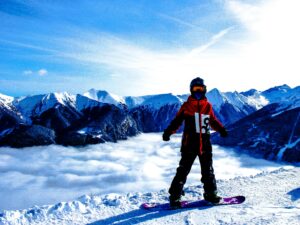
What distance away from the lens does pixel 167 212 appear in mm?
8250

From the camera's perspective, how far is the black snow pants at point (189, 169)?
8867 millimetres

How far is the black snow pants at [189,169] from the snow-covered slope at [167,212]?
685mm

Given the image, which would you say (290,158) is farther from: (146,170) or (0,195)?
(0,195)

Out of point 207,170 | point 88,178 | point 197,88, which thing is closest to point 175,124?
point 197,88

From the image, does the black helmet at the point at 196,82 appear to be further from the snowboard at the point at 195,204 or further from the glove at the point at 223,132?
the snowboard at the point at 195,204

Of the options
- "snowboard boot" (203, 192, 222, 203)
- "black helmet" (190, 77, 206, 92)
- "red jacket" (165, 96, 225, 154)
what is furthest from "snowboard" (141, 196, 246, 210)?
"black helmet" (190, 77, 206, 92)

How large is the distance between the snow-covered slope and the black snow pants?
27.0 inches

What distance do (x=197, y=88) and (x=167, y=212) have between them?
327 cm

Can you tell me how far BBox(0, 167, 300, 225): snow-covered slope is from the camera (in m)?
7.42

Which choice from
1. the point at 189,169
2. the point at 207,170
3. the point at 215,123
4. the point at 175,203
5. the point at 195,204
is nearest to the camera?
the point at 175,203

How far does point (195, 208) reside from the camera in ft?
27.7

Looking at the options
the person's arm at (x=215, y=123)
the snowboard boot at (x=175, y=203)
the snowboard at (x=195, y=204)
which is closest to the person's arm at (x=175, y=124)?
the person's arm at (x=215, y=123)

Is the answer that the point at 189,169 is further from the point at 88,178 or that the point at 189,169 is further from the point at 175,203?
the point at 88,178

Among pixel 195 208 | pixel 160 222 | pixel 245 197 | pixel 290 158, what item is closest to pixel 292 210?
pixel 245 197
